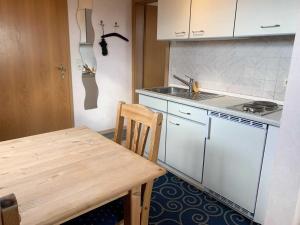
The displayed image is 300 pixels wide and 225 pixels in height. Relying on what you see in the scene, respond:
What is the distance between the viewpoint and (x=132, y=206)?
1054 mm

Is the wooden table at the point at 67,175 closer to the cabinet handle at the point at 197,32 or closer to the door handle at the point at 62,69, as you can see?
the cabinet handle at the point at 197,32

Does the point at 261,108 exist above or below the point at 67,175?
above

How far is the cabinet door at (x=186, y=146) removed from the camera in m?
2.09

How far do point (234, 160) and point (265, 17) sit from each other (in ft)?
3.59

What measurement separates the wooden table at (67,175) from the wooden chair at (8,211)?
264 mm

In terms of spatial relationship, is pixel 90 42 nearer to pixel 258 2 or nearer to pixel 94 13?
pixel 94 13

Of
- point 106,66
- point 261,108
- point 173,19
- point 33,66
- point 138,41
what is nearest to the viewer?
point 261,108

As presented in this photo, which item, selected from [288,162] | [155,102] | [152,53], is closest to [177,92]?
[155,102]

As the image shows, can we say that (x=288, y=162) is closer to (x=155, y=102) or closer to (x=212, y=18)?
(x=212, y=18)

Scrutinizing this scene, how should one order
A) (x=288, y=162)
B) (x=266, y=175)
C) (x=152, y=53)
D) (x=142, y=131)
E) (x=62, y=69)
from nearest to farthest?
(x=288, y=162), (x=142, y=131), (x=266, y=175), (x=62, y=69), (x=152, y=53)

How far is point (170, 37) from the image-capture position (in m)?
2.50

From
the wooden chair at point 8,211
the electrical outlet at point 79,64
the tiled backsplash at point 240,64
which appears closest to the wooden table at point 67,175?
the wooden chair at point 8,211

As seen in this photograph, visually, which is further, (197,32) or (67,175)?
(197,32)

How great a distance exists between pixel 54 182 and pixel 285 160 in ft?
3.25
